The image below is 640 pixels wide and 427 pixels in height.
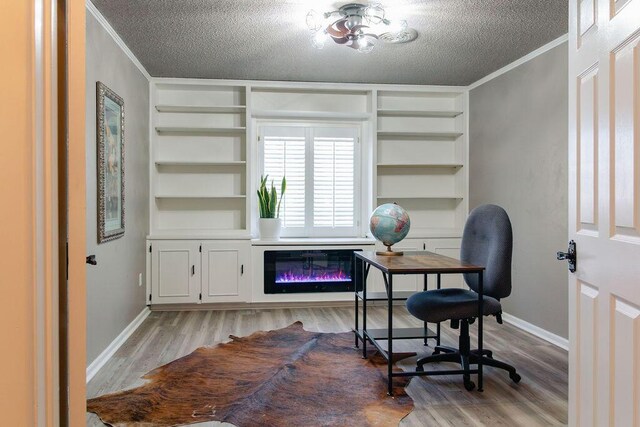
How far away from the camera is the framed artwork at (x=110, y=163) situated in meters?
3.10

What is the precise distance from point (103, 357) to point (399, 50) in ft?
10.7

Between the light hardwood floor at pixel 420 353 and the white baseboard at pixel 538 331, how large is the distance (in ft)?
0.20

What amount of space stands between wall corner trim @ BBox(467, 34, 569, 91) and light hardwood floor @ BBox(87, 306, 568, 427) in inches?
92.4

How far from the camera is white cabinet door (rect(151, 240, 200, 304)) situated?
4.59m

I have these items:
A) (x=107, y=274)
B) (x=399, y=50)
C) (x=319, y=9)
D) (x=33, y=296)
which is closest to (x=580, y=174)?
(x=33, y=296)

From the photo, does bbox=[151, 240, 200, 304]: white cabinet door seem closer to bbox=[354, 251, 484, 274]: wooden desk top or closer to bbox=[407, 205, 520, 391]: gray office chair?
bbox=[354, 251, 484, 274]: wooden desk top

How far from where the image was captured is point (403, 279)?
16.1ft

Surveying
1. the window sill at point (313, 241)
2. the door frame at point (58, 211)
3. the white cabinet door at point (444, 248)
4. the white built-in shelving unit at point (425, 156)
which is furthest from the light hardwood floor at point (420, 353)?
the door frame at point (58, 211)

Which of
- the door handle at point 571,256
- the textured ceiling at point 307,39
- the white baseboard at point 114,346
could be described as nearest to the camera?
the door handle at point 571,256

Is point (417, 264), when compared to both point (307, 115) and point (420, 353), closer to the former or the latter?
point (420, 353)

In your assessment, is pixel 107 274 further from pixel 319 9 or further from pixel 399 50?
pixel 399 50

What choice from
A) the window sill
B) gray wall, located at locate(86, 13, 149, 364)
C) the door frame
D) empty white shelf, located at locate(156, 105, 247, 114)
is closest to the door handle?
the door frame

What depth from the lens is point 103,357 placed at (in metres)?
3.15

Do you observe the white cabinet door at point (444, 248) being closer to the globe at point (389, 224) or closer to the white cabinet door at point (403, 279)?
the white cabinet door at point (403, 279)
